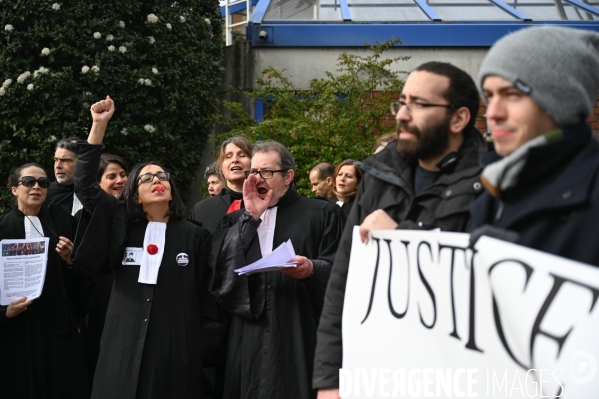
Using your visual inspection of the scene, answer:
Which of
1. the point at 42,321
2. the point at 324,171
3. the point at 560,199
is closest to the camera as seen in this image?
the point at 560,199

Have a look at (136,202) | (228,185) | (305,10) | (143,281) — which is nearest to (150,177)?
(136,202)

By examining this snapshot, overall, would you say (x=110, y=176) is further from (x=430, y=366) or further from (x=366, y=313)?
(x=430, y=366)

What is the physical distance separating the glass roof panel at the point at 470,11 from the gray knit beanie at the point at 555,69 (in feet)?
34.0

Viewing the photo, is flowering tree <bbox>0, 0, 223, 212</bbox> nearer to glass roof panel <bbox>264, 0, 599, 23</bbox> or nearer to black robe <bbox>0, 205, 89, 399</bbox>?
glass roof panel <bbox>264, 0, 599, 23</bbox>

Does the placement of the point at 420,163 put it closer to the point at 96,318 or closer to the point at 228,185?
the point at 228,185

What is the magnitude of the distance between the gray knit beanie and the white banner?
463mm

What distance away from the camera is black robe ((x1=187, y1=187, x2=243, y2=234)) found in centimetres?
591

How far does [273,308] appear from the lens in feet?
15.6

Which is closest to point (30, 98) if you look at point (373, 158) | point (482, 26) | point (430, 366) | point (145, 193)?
point (145, 193)

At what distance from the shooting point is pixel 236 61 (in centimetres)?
1230

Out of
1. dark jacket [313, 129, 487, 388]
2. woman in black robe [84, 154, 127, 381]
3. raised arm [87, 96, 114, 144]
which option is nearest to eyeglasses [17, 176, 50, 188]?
woman in black robe [84, 154, 127, 381]

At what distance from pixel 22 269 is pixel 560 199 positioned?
15.1 feet

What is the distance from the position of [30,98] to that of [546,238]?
9054 millimetres

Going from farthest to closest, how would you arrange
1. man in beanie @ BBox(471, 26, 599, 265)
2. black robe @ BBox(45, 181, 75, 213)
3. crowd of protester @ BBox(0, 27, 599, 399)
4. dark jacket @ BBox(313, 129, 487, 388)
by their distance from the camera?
black robe @ BBox(45, 181, 75, 213), dark jacket @ BBox(313, 129, 487, 388), crowd of protester @ BBox(0, 27, 599, 399), man in beanie @ BBox(471, 26, 599, 265)
